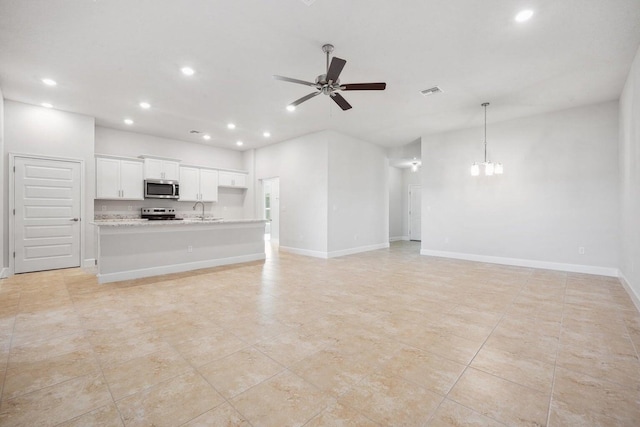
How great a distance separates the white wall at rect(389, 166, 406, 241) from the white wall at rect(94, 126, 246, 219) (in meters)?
5.23

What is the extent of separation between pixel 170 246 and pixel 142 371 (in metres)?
3.48

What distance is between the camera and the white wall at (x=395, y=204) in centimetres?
1033

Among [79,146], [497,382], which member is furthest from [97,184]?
[497,382]

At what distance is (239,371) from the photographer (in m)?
2.03

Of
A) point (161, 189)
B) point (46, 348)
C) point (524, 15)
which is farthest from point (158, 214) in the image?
point (524, 15)

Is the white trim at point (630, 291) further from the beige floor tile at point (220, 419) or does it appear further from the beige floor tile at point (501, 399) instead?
the beige floor tile at point (220, 419)

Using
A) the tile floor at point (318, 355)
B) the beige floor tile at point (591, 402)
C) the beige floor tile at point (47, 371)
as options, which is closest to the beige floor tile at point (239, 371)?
the tile floor at point (318, 355)

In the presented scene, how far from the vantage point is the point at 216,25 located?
2.99 metres

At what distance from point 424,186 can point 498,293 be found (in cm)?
384

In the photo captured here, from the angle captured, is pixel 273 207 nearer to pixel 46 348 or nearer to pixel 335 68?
pixel 335 68

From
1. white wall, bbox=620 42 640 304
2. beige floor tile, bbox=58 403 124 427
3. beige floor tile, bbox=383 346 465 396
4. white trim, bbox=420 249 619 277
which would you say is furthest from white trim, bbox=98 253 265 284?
white wall, bbox=620 42 640 304

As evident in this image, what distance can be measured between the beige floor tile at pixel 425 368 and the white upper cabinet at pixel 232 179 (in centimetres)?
744

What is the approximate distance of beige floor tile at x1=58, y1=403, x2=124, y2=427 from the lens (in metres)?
1.52

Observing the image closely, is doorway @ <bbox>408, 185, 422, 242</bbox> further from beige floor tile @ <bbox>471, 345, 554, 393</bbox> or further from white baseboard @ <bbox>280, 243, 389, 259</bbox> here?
beige floor tile @ <bbox>471, 345, 554, 393</bbox>
